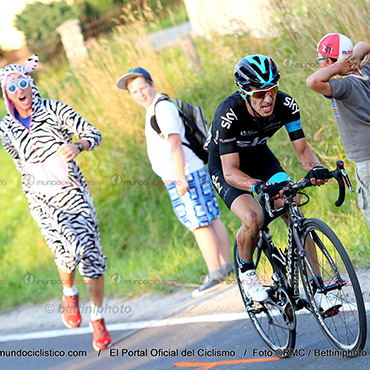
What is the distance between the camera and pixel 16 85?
662 cm

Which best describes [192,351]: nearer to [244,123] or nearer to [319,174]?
[244,123]

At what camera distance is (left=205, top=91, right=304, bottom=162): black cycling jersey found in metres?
5.04

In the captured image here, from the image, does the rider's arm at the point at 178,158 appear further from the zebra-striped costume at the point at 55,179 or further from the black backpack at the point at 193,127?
the zebra-striped costume at the point at 55,179

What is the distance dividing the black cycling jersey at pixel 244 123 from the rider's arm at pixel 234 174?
5cm

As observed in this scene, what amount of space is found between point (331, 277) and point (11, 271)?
8.56 metres

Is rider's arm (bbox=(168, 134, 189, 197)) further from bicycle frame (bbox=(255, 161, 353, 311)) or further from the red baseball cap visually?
the red baseball cap

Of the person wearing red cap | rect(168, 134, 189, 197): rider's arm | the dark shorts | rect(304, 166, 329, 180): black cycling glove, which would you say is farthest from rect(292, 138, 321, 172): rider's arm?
rect(168, 134, 189, 197): rider's arm

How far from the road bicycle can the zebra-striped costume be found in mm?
2165

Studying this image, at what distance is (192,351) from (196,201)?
2.20m

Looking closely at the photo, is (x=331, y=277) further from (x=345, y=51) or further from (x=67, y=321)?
(x=67, y=321)

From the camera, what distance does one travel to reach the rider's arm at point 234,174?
4877mm

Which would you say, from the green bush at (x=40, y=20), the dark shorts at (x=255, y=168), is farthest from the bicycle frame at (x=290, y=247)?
the green bush at (x=40, y=20)

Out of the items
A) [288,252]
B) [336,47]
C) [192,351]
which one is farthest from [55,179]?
[336,47]

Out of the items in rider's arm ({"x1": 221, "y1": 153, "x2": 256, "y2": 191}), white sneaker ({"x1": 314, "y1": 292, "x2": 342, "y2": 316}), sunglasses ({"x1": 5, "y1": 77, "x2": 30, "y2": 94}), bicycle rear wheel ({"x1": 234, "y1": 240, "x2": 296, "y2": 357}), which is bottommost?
bicycle rear wheel ({"x1": 234, "y1": 240, "x2": 296, "y2": 357})
